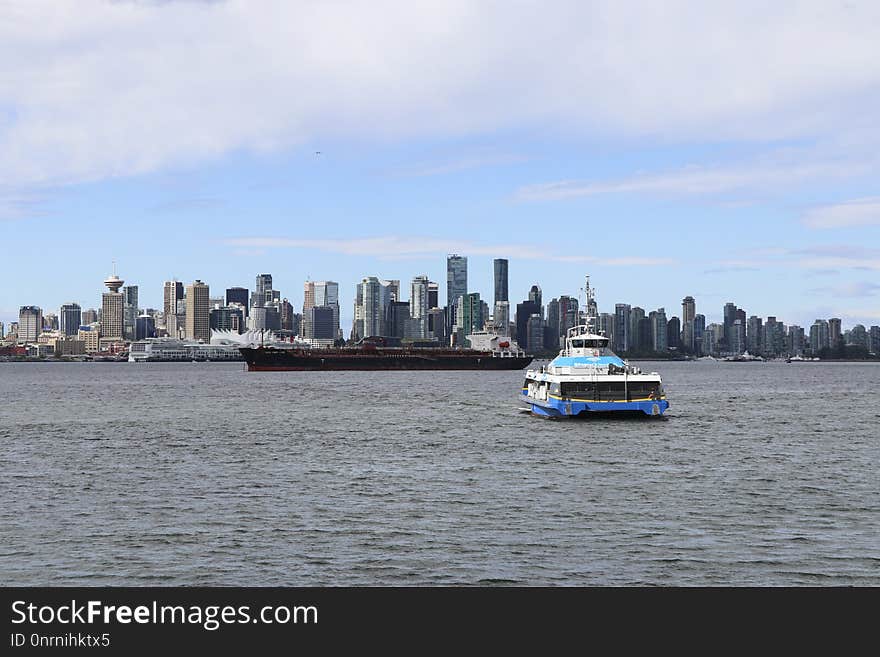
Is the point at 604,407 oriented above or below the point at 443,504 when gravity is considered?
above

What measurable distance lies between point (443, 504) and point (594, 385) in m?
39.5

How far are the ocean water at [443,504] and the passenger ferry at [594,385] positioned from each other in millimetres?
1851

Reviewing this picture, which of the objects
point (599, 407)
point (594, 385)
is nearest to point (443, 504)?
point (599, 407)

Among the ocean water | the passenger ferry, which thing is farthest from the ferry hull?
the ocean water

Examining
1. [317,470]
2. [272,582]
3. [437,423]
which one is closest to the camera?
[272,582]

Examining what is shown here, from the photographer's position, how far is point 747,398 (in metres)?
128

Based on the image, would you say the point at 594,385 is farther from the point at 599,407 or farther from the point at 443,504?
the point at 443,504

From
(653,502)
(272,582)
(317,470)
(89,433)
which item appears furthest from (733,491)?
(89,433)

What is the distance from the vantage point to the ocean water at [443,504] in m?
28.3

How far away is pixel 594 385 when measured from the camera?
77.1 metres

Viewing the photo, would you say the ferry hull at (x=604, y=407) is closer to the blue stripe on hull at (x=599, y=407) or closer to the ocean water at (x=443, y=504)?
the blue stripe on hull at (x=599, y=407)

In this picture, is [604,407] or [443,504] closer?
[443,504]
